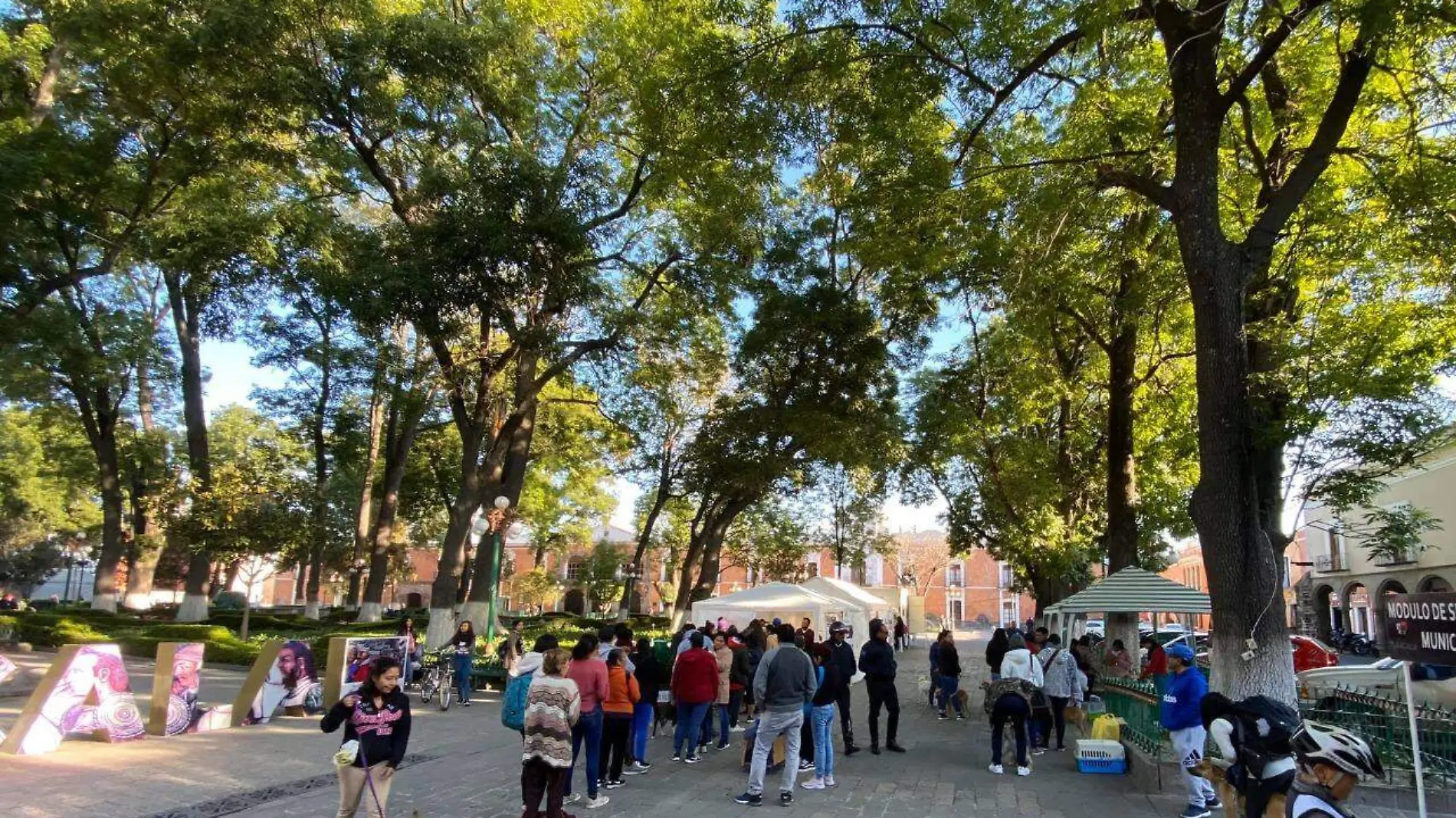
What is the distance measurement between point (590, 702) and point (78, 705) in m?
6.22

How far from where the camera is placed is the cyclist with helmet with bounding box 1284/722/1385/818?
3.15 metres

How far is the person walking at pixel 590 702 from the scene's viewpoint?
6723 millimetres

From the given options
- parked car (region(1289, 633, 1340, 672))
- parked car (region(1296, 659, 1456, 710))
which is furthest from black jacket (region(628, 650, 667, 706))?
parked car (region(1289, 633, 1340, 672))

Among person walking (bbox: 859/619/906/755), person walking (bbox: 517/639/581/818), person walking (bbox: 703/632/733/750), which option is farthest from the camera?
person walking (bbox: 703/632/733/750)

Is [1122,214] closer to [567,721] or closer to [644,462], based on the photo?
[567,721]

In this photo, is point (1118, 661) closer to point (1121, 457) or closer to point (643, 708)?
point (1121, 457)

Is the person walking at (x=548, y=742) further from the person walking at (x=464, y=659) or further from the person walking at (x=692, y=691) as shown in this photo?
the person walking at (x=464, y=659)

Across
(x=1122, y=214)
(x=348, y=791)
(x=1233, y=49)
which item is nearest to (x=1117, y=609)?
(x=1122, y=214)

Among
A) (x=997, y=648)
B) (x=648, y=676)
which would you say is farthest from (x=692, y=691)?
(x=997, y=648)

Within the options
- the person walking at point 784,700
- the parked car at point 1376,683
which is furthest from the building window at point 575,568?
the person walking at point 784,700

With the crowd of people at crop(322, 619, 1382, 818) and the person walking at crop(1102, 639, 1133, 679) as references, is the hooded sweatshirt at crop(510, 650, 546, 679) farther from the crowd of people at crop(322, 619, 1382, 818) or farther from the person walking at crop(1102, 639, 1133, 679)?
the person walking at crop(1102, 639, 1133, 679)

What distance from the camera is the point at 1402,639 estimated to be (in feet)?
16.3

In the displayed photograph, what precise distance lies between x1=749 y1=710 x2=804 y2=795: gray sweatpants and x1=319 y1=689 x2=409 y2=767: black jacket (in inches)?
122

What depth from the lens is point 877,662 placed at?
370 inches
